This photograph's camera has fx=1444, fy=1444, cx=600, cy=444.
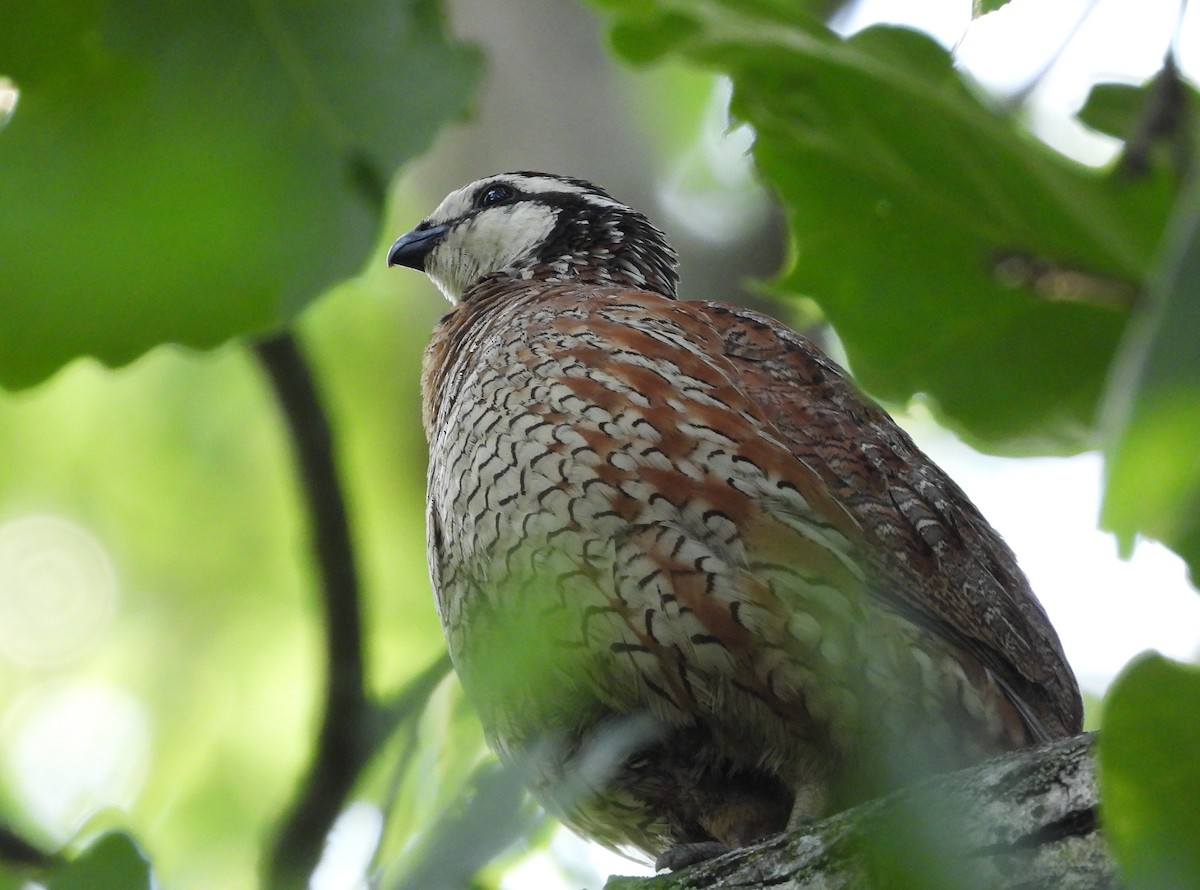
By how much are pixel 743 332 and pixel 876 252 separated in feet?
7.62

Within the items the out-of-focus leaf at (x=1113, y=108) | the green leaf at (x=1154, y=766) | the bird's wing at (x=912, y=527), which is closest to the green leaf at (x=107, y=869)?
the green leaf at (x=1154, y=766)

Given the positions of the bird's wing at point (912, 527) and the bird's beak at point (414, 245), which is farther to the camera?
the bird's beak at point (414, 245)

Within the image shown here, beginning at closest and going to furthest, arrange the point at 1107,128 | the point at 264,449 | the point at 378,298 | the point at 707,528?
the point at 1107,128, the point at 707,528, the point at 378,298, the point at 264,449

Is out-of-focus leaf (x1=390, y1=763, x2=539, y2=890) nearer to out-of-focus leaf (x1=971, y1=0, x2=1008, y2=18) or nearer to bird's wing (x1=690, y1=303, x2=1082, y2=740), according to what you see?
out-of-focus leaf (x1=971, y1=0, x2=1008, y2=18)

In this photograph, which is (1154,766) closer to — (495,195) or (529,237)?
(529,237)

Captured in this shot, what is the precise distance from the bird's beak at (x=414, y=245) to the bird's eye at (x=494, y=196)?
0.17m

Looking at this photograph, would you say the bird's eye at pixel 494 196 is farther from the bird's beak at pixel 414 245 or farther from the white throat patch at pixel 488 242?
the bird's beak at pixel 414 245

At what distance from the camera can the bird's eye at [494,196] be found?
5273 mm

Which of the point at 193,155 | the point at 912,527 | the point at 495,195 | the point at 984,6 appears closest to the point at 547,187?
the point at 495,195

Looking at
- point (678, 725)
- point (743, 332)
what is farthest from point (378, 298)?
point (678, 725)

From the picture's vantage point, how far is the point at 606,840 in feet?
12.9

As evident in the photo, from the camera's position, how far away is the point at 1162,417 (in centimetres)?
90

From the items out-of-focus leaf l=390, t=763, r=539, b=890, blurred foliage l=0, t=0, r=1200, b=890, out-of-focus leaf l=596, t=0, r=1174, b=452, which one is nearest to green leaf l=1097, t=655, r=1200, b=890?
blurred foliage l=0, t=0, r=1200, b=890

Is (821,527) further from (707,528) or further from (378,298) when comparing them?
(378,298)
